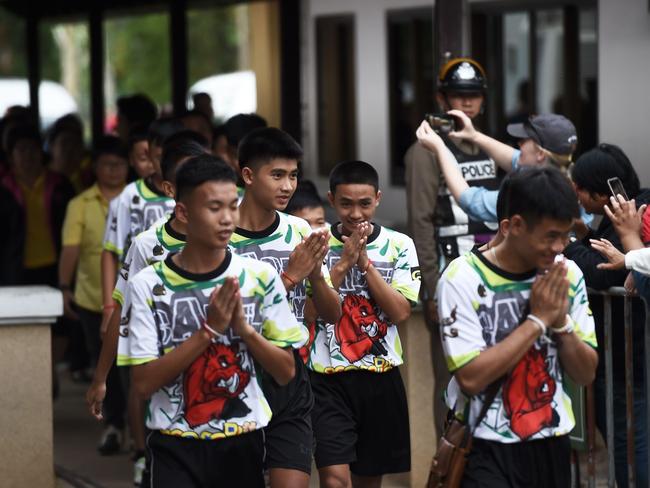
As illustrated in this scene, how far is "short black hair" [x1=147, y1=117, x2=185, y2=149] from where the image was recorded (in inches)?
319

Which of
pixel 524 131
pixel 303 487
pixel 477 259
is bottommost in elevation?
pixel 303 487

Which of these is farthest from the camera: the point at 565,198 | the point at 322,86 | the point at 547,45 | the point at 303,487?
the point at 322,86

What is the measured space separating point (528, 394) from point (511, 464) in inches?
9.6

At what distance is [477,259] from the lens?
16.0 ft

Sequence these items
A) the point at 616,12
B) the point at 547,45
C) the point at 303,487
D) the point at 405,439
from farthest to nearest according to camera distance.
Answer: the point at 547,45 → the point at 616,12 → the point at 405,439 → the point at 303,487

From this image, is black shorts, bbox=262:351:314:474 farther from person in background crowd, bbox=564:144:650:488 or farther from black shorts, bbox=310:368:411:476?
person in background crowd, bbox=564:144:650:488

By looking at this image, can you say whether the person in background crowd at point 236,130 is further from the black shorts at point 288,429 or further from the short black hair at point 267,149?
the black shorts at point 288,429

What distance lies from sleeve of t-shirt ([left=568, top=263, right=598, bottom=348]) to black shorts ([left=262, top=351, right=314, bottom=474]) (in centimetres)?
132

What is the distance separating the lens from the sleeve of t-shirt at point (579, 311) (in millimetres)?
4891

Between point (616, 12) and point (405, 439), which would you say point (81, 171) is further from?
point (405, 439)

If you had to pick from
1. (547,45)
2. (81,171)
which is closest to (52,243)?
(81,171)

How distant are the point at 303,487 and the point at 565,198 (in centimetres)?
176

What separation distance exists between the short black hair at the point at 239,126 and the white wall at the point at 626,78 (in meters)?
2.37

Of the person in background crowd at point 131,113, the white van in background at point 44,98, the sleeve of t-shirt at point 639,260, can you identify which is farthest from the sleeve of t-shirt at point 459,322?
the white van in background at point 44,98
